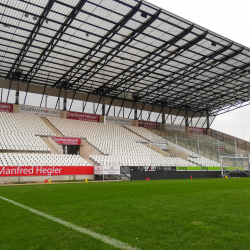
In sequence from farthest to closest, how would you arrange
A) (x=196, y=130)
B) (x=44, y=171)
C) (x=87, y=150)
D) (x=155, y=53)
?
1. (x=196, y=130)
2. (x=87, y=150)
3. (x=155, y=53)
4. (x=44, y=171)

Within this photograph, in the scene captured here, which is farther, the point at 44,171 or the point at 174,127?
the point at 174,127

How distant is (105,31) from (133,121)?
2458 cm

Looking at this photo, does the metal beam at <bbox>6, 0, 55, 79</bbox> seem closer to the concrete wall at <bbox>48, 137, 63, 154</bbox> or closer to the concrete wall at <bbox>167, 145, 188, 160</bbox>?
the concrete wall at <bbox>48, 137, 63, 154</bbox>

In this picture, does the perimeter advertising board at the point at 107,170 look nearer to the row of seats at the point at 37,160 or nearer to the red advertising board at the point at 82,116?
the row of seats at the point at 37,160

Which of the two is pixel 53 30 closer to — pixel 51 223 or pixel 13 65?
pixel 13 65

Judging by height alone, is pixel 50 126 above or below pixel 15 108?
below

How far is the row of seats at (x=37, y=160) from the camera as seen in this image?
21886 mm

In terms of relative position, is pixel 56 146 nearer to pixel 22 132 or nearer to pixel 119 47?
pixel 22 132

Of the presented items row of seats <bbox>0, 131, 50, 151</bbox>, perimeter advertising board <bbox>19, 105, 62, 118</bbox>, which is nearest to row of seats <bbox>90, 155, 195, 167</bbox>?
row of seats <bbox>0, 131, 50, 151</bbox>

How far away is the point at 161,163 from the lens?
26.5 m

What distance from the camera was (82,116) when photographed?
40688mm

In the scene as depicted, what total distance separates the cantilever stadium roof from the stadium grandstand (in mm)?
106

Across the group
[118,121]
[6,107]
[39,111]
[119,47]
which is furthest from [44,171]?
[118,121]

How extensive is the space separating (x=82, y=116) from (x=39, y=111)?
6.93m
